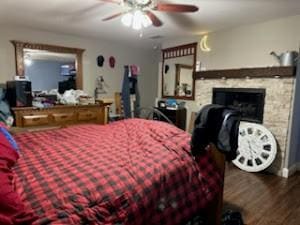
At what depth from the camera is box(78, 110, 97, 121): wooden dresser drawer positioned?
163 inches

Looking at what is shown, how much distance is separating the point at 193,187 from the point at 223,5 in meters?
2.19

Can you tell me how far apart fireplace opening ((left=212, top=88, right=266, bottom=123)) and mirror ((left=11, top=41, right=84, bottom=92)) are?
2.87 meters

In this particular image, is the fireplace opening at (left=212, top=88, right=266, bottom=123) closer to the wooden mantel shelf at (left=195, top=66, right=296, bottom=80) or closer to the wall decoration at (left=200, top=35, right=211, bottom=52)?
the wooden mantel shelf at (left=195, top=66, right=296, bottom=80)

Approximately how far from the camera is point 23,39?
3.93 m

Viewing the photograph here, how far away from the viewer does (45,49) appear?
4148mm

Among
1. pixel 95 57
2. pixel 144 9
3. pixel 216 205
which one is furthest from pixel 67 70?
pixel 216 205

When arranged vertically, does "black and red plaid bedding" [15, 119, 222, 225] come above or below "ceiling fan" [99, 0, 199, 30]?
below

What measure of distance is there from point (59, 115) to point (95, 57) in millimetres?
1625

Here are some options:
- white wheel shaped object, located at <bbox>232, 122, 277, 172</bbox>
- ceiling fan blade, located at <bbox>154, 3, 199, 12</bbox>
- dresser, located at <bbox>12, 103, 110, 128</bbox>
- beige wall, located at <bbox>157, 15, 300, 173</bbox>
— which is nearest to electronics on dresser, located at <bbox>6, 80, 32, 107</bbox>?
dresser, located at <bbox>12, 103, 110, 128</bbox>

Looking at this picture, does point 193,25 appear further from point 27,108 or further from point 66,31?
point 27,108

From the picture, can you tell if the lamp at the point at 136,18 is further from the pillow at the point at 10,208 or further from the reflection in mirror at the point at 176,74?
the reflection in mirror at the point at 176,74

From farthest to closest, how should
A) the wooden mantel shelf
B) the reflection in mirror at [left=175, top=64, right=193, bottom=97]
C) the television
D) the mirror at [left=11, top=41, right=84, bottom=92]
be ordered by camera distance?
the reflection in mirror at [left=175, top=64, right=193, bottom=97], the television, the mirror at [left=11, top=41, right=84, bottom=92], the wooden mantel shelf

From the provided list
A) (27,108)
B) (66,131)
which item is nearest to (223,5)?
(66,131)

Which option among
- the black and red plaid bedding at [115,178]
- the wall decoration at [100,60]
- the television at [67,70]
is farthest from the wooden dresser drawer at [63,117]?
the black and red plaid bedding at [115,178]
